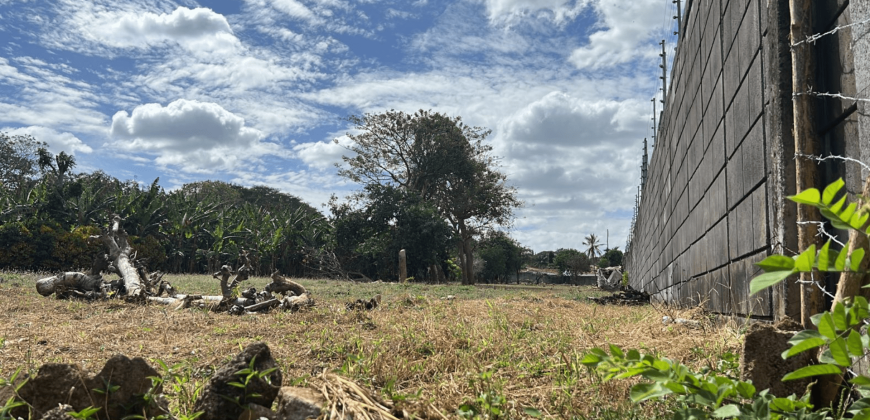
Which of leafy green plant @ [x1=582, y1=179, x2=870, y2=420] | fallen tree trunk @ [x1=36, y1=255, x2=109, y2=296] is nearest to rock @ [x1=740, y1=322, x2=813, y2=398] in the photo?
leafy green plant @ [x1=582, y1=179, x2=870, y2=420]

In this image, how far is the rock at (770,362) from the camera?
6.80ft

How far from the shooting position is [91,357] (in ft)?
14.6

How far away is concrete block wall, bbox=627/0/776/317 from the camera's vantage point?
3.25 meters

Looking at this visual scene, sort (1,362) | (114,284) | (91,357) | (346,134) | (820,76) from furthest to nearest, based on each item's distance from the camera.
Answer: (346,134) < (114,284) < (91,357) < (1,362) < (820,76)

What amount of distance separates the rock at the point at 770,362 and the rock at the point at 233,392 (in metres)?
1.81

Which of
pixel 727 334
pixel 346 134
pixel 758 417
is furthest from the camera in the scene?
pixel 346 134

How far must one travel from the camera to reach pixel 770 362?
2082mm

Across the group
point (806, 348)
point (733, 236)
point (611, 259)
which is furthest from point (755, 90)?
point (611, 259)

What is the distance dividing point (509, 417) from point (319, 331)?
3.35 metres

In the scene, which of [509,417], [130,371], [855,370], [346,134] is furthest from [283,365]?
[346,134]

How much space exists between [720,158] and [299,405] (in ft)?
11.8

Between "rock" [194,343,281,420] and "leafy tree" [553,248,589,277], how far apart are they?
1777 inches

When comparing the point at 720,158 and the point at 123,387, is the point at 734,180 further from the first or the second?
the point at 123,387

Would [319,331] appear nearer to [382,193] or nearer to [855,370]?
[855,370]
